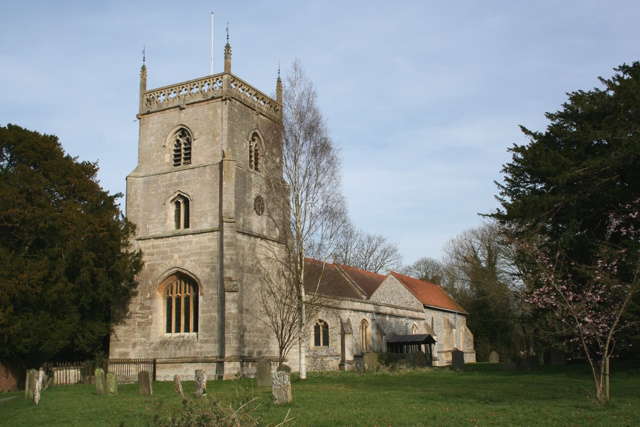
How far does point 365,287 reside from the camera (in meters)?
33.8

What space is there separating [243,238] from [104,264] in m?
5.35

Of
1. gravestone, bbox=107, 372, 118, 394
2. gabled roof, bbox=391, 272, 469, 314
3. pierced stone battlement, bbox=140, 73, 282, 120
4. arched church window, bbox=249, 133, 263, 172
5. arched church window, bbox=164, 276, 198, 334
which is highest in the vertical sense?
pierced stone battlement, bbox=140, 73, 282, 120

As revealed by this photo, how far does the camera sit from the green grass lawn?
10169mm

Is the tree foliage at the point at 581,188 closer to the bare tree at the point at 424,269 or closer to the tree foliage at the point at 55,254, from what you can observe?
the tree foliage at the point at 55,254

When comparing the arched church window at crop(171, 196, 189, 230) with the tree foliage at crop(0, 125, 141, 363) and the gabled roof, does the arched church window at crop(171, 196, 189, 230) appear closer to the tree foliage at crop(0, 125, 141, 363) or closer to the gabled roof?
the tree foliage at crop(0, 125, 141, 363)

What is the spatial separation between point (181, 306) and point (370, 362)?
329 inches

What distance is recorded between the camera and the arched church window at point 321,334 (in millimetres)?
28859

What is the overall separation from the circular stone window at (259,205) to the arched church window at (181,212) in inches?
108

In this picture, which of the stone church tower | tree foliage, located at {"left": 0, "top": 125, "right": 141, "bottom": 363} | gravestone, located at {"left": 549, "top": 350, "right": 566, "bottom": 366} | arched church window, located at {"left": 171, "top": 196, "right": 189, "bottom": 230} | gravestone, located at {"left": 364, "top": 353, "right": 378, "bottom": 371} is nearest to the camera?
tree foliage, located at {"left": 0, "top": 125, "right": 141, "bottom": 363}

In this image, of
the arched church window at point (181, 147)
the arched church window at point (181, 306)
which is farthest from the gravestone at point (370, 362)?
the arched church window at point (181, 147)

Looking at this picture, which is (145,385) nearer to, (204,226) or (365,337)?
(204,226)

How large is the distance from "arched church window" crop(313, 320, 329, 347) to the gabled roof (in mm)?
8429

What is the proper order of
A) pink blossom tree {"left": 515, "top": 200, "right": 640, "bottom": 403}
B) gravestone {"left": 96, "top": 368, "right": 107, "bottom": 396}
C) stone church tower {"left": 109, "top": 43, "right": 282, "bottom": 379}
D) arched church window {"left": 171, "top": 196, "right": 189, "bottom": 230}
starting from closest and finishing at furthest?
pink blossom tree {"left": 515, "top": 200, "right": 640, "bottom": 403}, gravestone {"left": 96, "top": 368, "right": 107, "bottom": 396}, stone church tower {"left": 109, "top": 43, "right": 282, "bottom": 379}, arched church window {"left": 171, "top": 196, "right": 189, "bottom": 230}

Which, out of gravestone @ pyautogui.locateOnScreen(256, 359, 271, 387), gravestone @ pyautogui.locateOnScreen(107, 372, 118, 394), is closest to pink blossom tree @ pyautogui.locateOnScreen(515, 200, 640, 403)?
gravestone @ pyautogui.locateOnScreen(256, 359, 271, 387)
